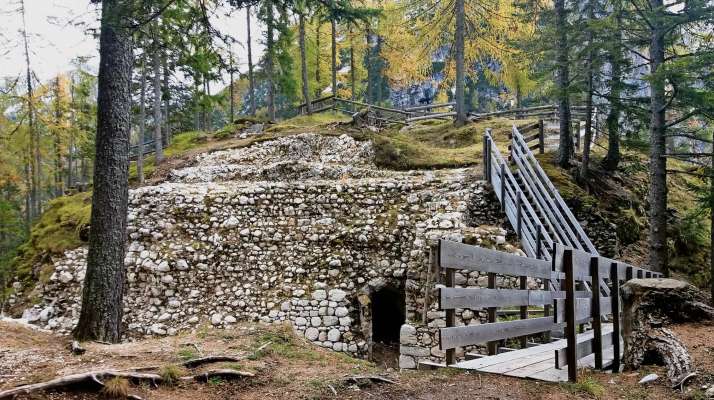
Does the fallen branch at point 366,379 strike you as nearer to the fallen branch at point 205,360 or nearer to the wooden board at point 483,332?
the wooden board at point 483,332

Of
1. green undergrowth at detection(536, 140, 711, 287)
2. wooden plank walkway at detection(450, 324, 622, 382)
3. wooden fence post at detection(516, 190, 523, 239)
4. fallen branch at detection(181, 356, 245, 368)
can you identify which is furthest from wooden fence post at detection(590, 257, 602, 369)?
green undergrowth at detection(536, 140, 711, 287)

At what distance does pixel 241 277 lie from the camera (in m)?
9.70

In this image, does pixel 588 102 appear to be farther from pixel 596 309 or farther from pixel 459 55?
pixel 596 309

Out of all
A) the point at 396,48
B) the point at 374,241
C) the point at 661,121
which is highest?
the point at 396,48

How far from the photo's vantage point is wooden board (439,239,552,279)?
326 centimetres

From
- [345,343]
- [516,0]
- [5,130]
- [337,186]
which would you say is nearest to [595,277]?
[345,343]

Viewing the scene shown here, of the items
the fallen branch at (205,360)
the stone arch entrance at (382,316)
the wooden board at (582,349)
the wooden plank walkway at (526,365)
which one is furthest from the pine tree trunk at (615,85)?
the fallen branch at (205,360)

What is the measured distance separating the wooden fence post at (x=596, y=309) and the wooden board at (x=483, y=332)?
544 mm

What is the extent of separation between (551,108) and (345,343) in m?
15.2

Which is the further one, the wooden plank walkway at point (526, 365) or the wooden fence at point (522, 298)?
the wooden plank walkway at point (526, 365)

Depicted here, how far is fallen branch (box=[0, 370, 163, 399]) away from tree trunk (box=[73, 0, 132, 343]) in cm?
271

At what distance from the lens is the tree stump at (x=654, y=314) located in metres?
4.38

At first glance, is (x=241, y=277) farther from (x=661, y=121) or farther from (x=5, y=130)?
(x=5, y=130)

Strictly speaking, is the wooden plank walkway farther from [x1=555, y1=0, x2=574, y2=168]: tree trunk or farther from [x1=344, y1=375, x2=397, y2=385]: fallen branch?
[x1=555, y1=0, x2=574, y2=168]: tree trunk
